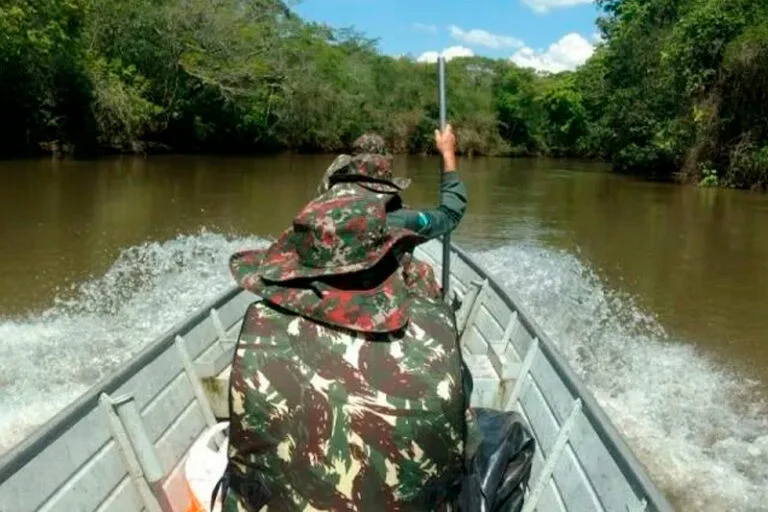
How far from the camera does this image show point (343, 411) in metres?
2.32

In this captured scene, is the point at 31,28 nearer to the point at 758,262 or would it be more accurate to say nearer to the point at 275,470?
the point at 758,262

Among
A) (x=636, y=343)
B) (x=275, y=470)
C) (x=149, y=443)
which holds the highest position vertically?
(x=275, y=470)

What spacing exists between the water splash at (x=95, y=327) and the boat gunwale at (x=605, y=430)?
2.64 metres

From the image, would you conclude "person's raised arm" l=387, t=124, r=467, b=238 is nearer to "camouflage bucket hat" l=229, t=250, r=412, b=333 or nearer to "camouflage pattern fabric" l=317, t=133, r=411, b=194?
"camouflage pattern fabric" l=317, t=133, r=411, b=194

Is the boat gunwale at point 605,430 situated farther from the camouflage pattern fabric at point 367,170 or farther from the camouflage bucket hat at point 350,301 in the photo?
the camouflage pattern fabric at point 367,170

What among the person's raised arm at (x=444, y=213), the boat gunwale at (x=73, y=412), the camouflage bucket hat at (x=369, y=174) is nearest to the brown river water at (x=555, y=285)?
the boat gunwale at (x=73, y=412)

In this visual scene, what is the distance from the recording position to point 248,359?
7.79 feet

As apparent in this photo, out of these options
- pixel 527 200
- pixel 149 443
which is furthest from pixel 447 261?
pixel 527 200

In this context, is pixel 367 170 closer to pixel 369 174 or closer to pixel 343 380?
pixel 369 174

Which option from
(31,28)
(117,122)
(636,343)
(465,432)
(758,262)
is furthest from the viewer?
(117,122)

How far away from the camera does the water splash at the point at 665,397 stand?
585 cm

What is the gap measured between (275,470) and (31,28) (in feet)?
96.8

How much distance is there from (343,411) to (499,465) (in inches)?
51.4

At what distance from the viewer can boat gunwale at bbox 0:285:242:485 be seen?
2.76 m
